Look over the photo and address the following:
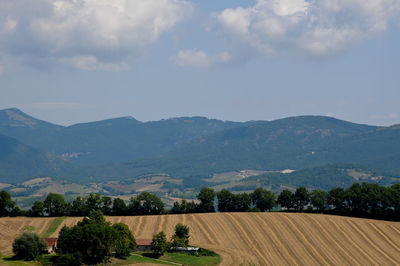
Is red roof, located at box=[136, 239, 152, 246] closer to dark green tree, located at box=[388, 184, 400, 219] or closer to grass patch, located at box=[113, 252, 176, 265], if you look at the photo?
grass patch, located at box=[113, 252, 176, 265]

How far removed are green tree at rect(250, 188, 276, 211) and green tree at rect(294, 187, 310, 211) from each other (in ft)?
28.2

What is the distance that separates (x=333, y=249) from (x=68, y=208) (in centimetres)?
9316

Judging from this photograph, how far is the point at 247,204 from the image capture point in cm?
18338

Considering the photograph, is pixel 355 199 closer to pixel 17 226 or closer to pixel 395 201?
pixel 395 201

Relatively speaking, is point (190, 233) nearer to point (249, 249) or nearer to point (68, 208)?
point (249, 249)

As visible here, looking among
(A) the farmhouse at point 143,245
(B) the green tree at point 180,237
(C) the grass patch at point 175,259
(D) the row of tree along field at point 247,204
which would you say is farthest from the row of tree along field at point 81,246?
(D) the row of tree along field at point 247,204

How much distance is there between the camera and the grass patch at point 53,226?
452 feet

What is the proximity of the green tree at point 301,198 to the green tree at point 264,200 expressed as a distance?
28.2 ft

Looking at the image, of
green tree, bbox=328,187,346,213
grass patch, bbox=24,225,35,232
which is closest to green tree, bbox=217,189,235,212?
green tree, bbox=328,187,346,213

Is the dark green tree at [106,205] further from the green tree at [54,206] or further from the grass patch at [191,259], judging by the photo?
the grass patch at [191,259]

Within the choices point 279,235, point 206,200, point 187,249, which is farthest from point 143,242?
point 206,200

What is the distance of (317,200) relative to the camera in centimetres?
17775

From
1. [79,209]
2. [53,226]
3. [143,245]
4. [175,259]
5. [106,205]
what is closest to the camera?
[175,259]

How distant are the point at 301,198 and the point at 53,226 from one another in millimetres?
89570
